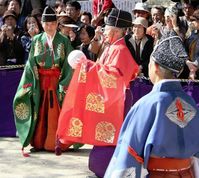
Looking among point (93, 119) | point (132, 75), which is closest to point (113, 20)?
point (132, 75)

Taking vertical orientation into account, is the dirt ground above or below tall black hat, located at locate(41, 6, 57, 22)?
below

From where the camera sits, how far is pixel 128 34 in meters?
7.60

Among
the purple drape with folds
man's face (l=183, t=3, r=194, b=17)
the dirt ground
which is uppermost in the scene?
man's face (l=183, t=3, r=194, b=17)

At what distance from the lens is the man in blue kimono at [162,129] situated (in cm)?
304

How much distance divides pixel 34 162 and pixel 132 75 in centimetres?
159

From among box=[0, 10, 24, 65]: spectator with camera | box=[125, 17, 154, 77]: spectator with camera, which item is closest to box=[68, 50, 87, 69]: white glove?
box=[125, 17, 154, 77]: spectator with camera

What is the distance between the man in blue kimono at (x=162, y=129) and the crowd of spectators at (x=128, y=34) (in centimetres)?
351

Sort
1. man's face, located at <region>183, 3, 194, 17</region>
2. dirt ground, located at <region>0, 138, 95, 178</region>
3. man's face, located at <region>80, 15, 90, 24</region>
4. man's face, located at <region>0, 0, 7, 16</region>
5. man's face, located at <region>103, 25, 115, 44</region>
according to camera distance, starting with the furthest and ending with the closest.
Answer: man's face, located at <region>0, 0, 7, 16</region>, man's face, located at <region>80, 15, 90, 24</region>, man's face, located at <region>183, 3, 194, 17</region>, dirt ground, located at <region>0, 138, 95, 178</region>, man's face, located at <region>103, 25, 115, 44</region>

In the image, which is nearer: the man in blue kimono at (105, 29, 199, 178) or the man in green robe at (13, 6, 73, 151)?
the man in blue kimono at (105, 29, 199, 178)

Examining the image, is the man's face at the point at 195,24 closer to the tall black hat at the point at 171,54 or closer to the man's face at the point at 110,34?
the man's face at the point at 110,34

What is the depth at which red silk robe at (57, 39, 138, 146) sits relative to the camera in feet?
17.2

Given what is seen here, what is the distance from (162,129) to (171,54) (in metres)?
0.43

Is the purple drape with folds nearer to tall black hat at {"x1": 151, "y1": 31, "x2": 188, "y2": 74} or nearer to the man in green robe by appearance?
the man in green robe

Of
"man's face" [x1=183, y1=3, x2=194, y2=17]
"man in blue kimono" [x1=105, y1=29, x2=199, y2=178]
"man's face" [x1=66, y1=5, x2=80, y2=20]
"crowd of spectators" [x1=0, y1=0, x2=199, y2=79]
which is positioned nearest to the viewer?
"man in blue kimono" [x1=105, y1=29, x2=199, y2=178]
